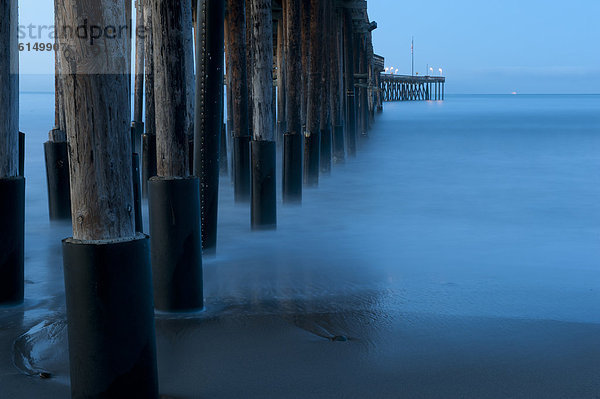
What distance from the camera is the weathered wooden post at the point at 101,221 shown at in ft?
7.32

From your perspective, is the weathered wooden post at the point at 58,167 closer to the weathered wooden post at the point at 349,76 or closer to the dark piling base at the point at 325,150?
the dark piling base at the point at 325,150

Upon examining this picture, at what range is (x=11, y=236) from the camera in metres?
3.62

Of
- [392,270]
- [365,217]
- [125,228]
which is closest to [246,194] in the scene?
[365,217]

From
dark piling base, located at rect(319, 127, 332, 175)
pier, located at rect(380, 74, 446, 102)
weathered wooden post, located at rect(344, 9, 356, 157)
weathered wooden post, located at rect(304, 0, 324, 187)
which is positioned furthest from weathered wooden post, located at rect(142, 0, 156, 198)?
pier, located at rect(380, 74, 446, 102)

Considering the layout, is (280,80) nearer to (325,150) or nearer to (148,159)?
(325,150)

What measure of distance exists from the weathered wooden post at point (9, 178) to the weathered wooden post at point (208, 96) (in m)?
1.12

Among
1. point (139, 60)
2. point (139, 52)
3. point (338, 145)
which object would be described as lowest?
point (338, 145)

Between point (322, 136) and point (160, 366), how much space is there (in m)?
7.66

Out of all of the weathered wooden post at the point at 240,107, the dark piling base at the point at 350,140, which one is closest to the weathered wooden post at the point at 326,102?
the weathered wooden post at the point at 240,107

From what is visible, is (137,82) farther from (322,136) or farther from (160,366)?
(160,366)

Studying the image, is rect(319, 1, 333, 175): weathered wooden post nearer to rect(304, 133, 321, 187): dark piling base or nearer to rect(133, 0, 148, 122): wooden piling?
rect(304, 133, 321, 187): dark piling base

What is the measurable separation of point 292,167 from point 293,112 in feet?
1.79

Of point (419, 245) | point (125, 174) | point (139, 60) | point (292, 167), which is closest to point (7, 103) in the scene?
point (125, 174)

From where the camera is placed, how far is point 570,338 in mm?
3385
